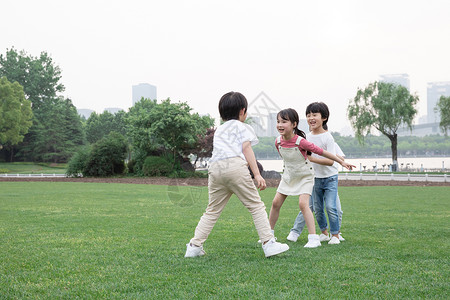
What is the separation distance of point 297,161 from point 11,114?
4882cm

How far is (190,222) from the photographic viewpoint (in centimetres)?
730

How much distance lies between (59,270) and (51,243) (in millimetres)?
1548

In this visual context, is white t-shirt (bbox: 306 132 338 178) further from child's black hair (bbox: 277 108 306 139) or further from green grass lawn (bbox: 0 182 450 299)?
green grass lawn (bbox: 0 182 450 299)

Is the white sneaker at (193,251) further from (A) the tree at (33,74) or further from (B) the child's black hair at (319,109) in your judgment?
(A) the tree at (33,74)

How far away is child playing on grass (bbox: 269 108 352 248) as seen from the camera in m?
4.75

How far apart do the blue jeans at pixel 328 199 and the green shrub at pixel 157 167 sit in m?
24.4

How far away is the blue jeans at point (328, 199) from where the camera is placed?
513cm

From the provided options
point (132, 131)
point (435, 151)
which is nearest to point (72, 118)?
point (132, 131)

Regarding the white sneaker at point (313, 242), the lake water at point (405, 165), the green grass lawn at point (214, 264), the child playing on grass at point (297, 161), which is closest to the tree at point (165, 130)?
the lake water at point (405, 165)

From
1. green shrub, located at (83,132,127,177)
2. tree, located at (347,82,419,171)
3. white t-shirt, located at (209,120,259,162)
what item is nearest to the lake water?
tree, located at (347,82,419,171)

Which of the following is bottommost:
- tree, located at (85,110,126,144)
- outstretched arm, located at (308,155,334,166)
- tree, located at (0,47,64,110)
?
outstretched arm, located at (308,155,334,166)

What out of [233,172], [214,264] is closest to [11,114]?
[233,172]

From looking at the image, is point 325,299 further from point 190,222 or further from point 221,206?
point 190,222

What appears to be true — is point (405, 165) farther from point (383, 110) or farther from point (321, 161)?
point (321, 161)
